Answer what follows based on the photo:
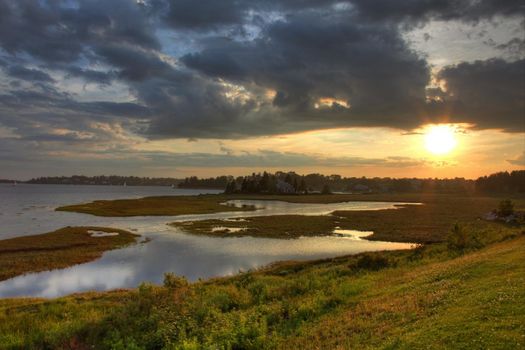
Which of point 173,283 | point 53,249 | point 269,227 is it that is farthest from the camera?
point 269,227

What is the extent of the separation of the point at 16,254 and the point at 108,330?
37.2 m

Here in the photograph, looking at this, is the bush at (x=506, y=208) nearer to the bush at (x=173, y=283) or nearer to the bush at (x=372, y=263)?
the bush at (x=372, y=263)

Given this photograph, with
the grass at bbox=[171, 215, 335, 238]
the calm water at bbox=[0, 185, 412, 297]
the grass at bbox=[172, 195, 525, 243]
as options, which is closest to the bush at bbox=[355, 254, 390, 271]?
the calm water at bbox=[0, 185, 412, 297]

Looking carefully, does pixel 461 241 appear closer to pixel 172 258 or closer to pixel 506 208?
pixel 172 258

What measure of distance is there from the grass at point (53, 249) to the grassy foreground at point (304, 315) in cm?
1525

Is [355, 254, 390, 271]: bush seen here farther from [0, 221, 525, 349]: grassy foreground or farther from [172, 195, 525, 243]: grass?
[172, 195, 525, 243]: grass

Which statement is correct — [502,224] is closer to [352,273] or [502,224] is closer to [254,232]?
[254,232]

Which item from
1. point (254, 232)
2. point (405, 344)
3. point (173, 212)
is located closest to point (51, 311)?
point (405, 344)

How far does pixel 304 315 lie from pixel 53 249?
148 ft

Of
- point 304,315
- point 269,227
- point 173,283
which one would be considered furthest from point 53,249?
point 304,315

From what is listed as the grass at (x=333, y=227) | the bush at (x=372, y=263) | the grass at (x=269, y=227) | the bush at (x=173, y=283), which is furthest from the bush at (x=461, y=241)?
the grass at (x=269, y=227)

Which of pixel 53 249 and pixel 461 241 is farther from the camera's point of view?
pixel 53 249

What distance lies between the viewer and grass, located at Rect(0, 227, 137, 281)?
138 ft

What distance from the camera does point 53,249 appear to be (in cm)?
5172
